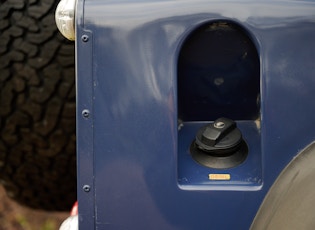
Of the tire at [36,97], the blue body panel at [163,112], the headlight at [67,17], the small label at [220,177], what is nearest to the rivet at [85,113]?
the blue body panel at [163,112]

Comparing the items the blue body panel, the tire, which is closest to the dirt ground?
the tire

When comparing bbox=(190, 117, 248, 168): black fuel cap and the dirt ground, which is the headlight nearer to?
bbox=(190, 117, 248, 168): black fuel cap

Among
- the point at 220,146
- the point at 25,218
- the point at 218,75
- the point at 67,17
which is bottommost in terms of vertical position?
the point at 25,218

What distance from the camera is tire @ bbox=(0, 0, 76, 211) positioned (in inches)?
75.7

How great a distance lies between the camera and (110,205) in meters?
1.34

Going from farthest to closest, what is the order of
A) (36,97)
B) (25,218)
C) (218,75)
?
(25,218) → (36,97) → (218,75)

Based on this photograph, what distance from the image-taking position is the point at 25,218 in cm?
243

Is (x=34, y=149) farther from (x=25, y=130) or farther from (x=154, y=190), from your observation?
(x=154, y=190)

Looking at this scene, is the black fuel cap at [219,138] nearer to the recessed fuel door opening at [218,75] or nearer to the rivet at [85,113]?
the recessed fuel door opening at [218,75]

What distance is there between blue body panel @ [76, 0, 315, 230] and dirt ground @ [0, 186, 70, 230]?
107 centimetres

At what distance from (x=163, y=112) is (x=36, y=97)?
0.77 m

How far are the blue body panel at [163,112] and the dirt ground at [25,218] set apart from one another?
3.50ft

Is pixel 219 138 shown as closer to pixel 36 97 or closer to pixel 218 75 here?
pixel 218 75

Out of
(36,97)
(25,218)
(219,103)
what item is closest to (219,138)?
(219,103)
